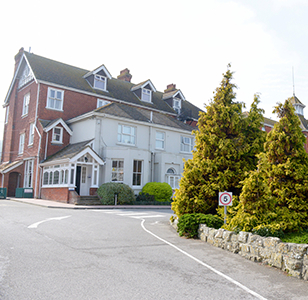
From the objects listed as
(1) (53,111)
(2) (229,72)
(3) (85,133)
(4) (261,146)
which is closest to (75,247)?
(4) (261,146)

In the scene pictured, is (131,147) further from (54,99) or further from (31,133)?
(31,133)

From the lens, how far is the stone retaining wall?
6020 mm

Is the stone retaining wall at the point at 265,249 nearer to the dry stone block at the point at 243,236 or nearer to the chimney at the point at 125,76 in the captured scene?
the dry stone block at the point at 243,236

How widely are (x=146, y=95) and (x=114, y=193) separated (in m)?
17.2

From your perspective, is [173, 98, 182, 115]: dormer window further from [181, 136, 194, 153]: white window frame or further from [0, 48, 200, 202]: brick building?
[181, 136, 194, 153]: white window frame

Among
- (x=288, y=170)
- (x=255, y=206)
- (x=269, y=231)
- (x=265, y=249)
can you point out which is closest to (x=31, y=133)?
(x=255, y=206)

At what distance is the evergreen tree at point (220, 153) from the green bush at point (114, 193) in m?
10.8

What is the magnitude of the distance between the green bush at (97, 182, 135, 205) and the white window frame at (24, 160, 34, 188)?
27.7 ft

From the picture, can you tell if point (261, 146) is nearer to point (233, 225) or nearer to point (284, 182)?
point (284, 182)

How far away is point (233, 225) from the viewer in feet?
28.6

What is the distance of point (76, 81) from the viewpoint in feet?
102

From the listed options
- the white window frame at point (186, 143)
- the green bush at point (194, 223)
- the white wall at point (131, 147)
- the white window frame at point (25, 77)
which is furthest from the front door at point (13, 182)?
the green bush at point (194, 223)

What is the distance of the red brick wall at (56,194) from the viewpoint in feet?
73.4

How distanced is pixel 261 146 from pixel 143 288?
8.85 metres
